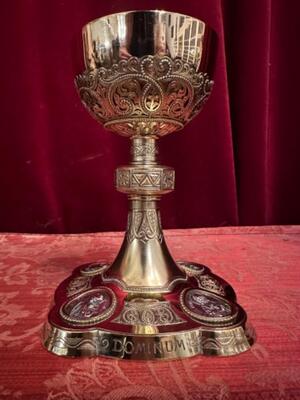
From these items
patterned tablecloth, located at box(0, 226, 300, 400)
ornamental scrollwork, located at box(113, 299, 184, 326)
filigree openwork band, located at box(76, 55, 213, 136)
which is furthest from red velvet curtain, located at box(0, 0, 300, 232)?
ornamental scrollwork, located at box(113, 299, 184, 326)

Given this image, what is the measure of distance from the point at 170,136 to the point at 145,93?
70cm

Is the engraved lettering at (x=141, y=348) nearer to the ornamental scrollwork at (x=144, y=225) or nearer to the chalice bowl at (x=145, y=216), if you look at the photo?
the chalice bowl at (x=145, y=216)

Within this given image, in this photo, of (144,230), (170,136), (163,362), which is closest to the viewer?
(163,362)

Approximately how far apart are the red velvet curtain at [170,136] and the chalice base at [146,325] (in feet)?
2.19

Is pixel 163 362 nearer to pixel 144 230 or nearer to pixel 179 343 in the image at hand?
pixel 179 343

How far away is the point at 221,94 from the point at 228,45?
19cm

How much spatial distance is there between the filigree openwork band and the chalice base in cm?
25

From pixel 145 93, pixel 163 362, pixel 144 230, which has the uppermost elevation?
pixel 145 93

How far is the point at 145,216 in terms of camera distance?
2.06 feet

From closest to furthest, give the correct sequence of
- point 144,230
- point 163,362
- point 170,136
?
point 163,362
point 144,230
point 170,136

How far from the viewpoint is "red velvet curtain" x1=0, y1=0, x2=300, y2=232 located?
1141 mm

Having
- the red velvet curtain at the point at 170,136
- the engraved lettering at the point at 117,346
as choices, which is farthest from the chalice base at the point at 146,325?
the red velvet curtain at the point at 170,136

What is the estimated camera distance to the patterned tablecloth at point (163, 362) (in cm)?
44

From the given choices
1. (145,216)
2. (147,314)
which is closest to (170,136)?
(145,216)
